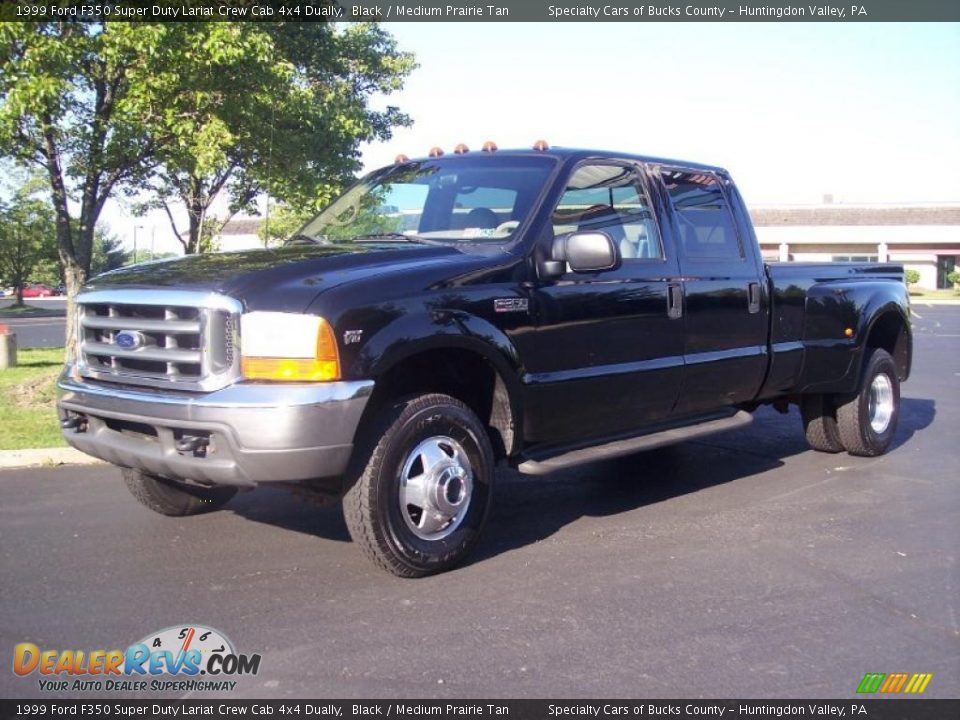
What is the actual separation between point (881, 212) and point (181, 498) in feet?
177

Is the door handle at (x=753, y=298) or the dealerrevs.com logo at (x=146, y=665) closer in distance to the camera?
the dealerrevs.com logo at (x=146, y=665)

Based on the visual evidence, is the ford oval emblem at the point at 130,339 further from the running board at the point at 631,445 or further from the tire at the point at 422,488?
the running board at the point at 631,445

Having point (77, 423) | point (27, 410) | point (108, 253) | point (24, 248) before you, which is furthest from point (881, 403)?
point (108, 253)

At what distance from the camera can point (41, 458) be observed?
6.89m

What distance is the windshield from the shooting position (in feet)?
17.2

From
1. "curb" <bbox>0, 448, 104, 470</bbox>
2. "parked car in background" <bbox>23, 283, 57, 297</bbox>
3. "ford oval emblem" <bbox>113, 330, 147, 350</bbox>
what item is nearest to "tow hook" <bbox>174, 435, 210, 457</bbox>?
"ford oval emblem" <bbox>113, 330, 147, 350</bbox>

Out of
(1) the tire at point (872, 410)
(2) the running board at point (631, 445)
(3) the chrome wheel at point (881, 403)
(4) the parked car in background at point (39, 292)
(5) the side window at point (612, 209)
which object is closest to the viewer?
(2) the running board at point (631, 445)

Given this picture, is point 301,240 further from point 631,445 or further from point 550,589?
point 550,589

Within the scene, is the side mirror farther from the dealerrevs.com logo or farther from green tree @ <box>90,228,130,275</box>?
green tree @ <box>90,228,130,275</box>

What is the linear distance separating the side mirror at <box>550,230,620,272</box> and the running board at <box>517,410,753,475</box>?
39.2 inches

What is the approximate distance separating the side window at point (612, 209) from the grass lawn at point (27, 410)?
4319 millimetres

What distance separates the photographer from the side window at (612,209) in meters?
5.34

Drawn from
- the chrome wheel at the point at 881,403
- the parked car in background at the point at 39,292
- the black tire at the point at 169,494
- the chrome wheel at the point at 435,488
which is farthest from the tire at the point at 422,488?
the parked car in background at the point at 39,292

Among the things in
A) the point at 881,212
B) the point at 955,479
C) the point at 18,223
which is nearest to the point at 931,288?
the point at 881,212
